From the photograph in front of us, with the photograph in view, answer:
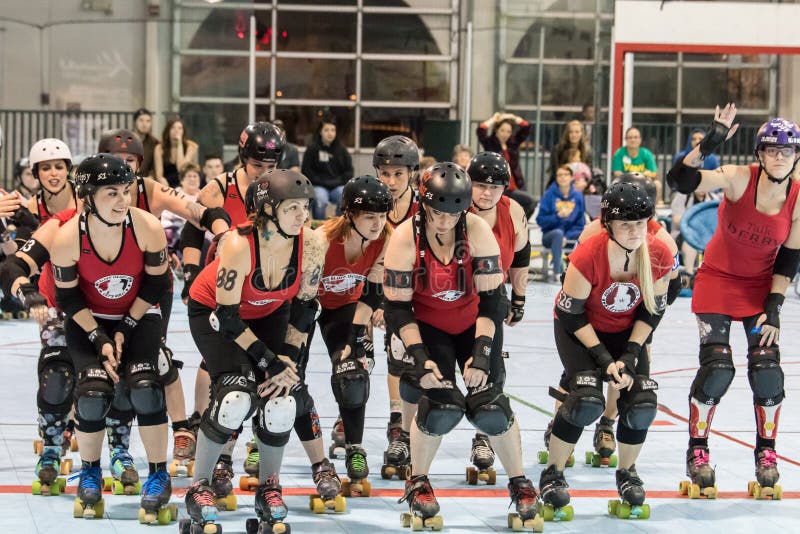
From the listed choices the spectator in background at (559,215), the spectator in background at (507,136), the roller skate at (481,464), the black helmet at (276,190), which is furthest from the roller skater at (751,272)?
the spectator in background at (559,215)

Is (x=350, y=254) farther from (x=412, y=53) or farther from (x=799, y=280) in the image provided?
(x=412, y=53)

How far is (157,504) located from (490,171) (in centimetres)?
190

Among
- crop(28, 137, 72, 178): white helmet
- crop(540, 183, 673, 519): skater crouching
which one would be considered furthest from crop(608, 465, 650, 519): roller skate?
crop(28, 137, 72, 178): white helmet

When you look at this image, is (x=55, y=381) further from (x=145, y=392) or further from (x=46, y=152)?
(x=46, y=152)

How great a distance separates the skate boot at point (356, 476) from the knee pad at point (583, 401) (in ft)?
2.79

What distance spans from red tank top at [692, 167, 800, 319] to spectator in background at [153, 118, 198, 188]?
7.26 meters

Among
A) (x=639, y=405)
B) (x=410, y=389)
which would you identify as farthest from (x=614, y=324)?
(x=410, y=389)

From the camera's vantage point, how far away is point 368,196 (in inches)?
188

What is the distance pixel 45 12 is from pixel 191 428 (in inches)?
366

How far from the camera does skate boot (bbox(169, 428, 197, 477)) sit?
16.6 ft

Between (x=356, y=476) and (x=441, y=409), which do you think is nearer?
(x=441, y=409)

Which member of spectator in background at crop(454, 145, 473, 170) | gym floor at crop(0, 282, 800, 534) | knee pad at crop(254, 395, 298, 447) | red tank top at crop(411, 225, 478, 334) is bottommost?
→ gym floor at crop(0, 282, 800, 534)

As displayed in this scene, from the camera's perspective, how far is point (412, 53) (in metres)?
16.5

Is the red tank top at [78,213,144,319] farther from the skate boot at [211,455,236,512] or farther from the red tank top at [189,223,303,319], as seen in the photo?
the skate boot at [211,455,236,512]
